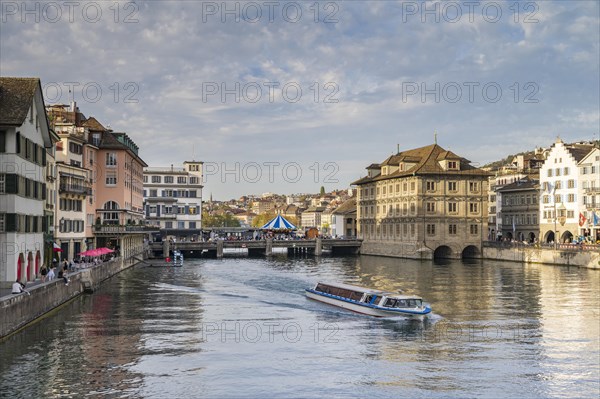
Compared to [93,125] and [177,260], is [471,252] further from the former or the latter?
[93,125]

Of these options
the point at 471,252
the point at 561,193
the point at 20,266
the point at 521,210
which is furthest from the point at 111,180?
the point at 521,210

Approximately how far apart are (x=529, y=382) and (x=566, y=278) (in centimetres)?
5059

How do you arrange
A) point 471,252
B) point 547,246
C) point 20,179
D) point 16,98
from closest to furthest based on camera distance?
point 20,179
point 16,98
point 547,246
point 471,252

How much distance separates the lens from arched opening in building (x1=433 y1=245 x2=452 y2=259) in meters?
119

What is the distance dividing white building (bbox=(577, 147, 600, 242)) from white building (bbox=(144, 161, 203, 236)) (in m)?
76.6

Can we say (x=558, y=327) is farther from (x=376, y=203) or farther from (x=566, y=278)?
(x=376, y=203)

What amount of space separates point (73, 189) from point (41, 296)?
3385 centimetres

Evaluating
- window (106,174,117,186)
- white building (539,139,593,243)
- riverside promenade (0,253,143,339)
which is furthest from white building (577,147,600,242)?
riverside promenade (0,253,143,339)

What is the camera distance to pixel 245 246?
127m

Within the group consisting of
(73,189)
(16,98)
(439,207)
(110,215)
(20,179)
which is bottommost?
(110,215)

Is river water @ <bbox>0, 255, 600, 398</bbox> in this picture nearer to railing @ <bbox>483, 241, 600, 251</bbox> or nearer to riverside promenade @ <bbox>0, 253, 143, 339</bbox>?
riverside promenade @ <bbox>0, 253, 143, 339</bbox>

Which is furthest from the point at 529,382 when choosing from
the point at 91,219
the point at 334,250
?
the point at 334,250

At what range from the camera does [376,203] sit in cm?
13650

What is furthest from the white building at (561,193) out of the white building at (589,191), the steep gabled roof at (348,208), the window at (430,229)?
the steep gabled roof at (348,208)
